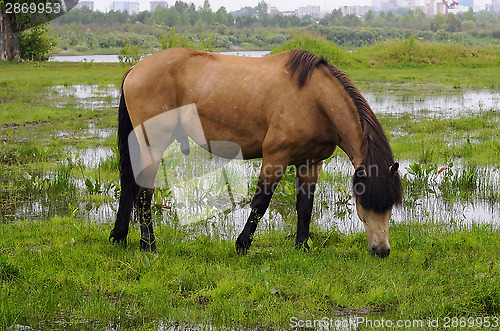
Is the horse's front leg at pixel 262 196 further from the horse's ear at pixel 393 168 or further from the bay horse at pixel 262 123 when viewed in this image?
the horse's ear at pixel 393 168

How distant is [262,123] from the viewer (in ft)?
17.5

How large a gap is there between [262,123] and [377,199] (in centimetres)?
132

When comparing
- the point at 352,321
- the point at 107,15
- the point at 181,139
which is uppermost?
the point at 107,15

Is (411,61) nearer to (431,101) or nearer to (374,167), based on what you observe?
(431,101)

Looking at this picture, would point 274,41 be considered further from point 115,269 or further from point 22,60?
point 115,269

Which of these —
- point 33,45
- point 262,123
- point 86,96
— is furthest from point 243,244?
point 33,45

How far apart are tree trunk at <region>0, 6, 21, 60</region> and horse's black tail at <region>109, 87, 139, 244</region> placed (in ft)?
81.4

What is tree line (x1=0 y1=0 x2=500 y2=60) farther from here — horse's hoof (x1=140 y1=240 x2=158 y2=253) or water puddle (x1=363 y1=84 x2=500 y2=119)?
horse's hoof (x1=140 y1=240 x2=158 y2=253)

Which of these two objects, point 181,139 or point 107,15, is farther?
point 107,15

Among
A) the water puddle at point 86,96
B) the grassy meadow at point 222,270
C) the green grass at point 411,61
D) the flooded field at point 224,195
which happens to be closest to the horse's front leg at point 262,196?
the grassy meadow at point 222,270

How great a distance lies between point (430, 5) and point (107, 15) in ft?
407

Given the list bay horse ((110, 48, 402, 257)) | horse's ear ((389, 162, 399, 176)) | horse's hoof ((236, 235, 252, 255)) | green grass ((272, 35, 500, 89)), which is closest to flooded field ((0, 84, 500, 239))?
horse's hoof ((236, 235, 252, 255))

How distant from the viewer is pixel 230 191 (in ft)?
25.1

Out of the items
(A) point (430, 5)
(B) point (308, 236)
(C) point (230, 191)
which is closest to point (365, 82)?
(C) point (230, 191)
